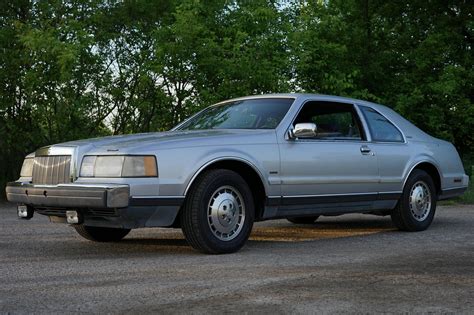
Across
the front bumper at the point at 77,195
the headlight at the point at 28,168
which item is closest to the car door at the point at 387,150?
the front bumper at the point at 77,195

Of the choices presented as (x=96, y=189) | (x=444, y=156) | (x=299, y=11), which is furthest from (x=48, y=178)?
(x=299, y=11)

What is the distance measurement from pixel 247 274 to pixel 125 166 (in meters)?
1.50

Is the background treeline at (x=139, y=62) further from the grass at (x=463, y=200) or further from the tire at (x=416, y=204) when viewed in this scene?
the tire at (x=416, y=204)

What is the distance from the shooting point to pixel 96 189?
20.2 feet

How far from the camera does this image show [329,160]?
7.64 meters

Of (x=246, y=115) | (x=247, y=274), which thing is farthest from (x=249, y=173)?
(x=247, y=274)

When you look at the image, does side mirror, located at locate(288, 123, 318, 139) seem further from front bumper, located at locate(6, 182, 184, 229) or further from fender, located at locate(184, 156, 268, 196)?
front bumper, located at locate(6, 182, 184, 229)

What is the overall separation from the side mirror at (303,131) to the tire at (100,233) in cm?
218

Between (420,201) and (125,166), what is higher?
(125,166)

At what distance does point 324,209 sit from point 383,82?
11381mm

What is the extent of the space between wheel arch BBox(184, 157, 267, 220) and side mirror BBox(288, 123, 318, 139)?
587 mm

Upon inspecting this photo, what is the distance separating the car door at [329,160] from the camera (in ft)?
23.9

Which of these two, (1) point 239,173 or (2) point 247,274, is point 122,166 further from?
(2) point 247,274

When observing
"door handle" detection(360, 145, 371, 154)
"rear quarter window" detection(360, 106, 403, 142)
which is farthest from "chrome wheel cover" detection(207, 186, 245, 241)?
"rear quarter window" detection(360, 106, 403, 142)
